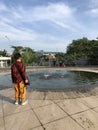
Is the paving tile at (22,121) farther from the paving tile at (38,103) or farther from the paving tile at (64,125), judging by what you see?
the paving tile at (38,103)

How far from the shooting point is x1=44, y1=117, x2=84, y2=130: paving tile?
268 cm

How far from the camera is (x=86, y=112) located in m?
3.31

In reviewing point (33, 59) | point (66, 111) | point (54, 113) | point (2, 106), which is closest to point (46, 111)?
point (54, 113)

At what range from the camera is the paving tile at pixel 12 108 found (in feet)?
11.6

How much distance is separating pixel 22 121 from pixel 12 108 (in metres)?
0.85

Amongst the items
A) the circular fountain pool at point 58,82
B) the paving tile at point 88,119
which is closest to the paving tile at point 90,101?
the paving tile at point 88,119

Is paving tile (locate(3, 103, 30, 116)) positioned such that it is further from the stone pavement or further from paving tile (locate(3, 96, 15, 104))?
paving tile (locate(3, 96, 15, 104))

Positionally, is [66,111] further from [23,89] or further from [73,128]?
[23,89]

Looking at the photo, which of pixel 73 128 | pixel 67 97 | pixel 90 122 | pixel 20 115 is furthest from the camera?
pixel 67 97

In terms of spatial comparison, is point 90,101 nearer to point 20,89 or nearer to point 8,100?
point 20,89

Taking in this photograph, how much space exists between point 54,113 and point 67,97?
1.25 m

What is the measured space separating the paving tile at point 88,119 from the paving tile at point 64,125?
0.44ft

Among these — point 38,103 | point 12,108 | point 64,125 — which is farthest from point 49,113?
point 12,108

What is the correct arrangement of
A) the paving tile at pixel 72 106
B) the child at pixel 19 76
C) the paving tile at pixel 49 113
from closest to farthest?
the paving tile at pixel 49 113
the paving tile at pixel 72 106
the child at pixel 19 76
